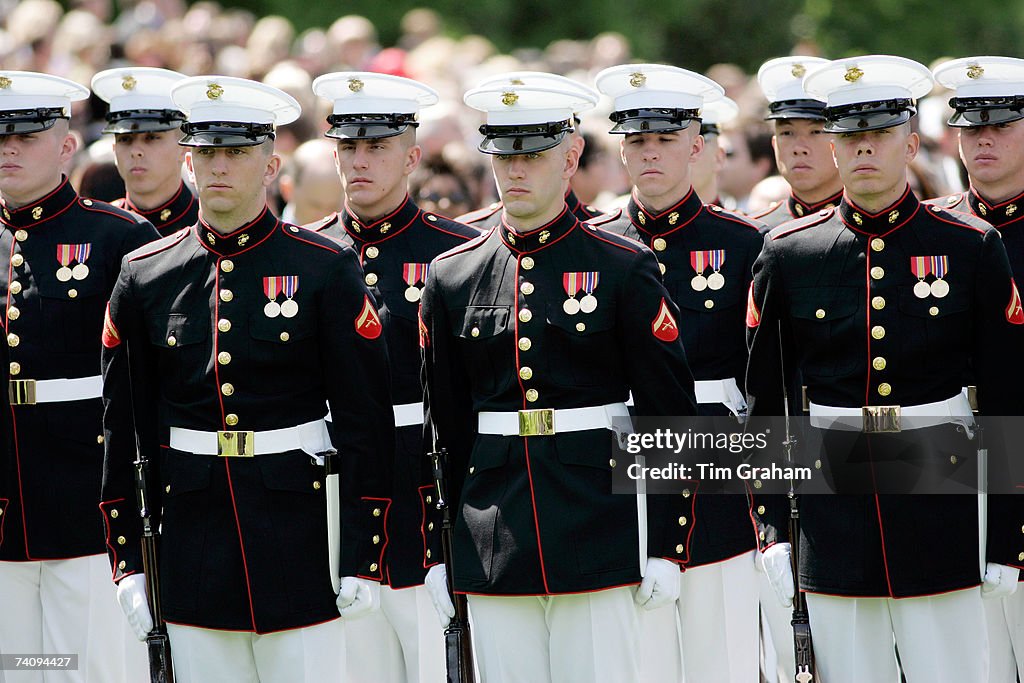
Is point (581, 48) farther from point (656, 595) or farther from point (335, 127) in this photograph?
point (656, 595)

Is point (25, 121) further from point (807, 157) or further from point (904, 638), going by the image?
point (904, 638)

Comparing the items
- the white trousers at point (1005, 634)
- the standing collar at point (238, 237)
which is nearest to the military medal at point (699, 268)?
the white trousers at point (1005, 634)

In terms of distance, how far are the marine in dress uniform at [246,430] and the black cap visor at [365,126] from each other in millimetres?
1477

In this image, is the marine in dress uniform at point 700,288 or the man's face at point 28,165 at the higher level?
the man's face at point 28,165

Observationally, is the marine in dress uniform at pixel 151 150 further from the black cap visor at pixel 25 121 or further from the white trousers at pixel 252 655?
the white trousers at pixel 252 655

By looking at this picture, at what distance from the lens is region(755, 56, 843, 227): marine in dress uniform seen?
856 cm

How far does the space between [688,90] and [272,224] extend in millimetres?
2455

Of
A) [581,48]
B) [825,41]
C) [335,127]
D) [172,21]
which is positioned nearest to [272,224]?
[335,127]

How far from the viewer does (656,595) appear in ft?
19.9

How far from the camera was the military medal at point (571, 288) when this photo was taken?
6156mm

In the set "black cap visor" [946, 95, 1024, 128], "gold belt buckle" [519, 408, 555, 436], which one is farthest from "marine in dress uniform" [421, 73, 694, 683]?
"black cap visor" [946, 95, 1024, 128]

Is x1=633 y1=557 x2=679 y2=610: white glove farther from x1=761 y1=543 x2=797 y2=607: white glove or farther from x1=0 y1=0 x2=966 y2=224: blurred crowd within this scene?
x1=0 y1=0 x2=966 y2=224: blurred crowd

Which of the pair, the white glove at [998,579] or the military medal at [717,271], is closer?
the white glove at [998,579]

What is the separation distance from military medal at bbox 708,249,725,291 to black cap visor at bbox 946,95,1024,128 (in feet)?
3.64
